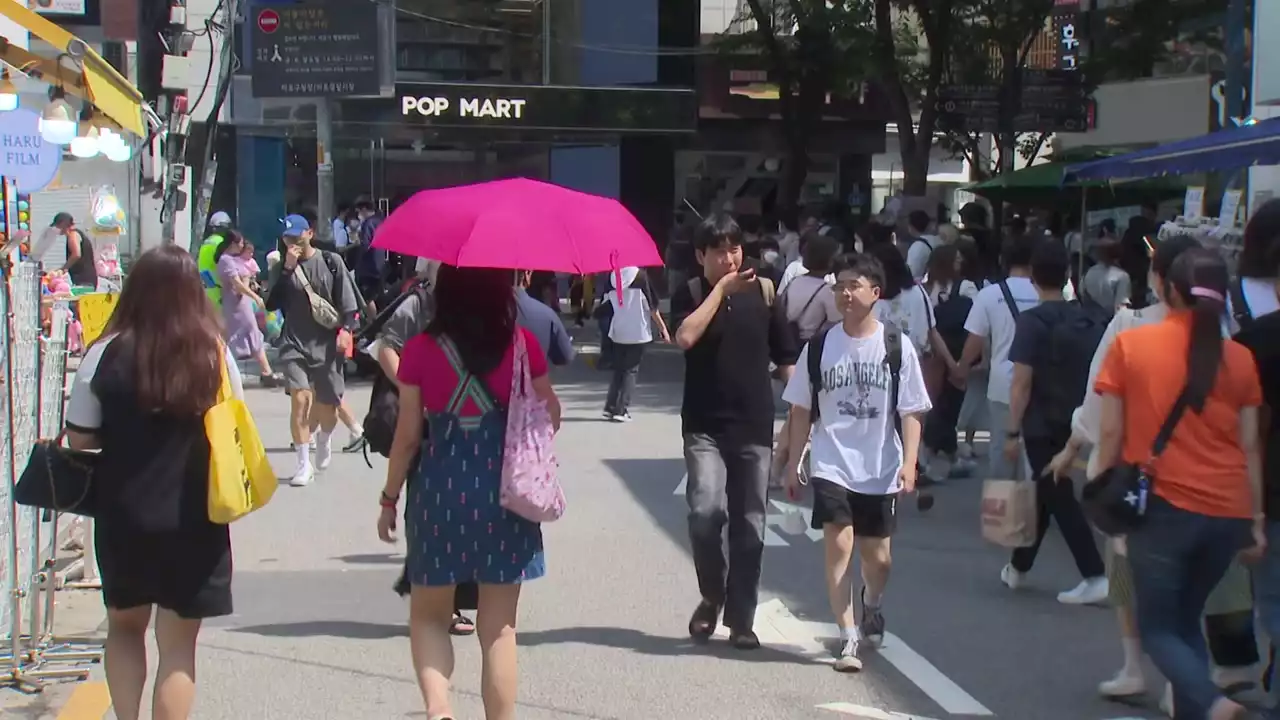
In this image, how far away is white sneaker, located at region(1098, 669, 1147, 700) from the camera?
19.9 ft

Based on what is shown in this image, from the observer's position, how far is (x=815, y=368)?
6520 mm

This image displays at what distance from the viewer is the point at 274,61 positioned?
885 inches

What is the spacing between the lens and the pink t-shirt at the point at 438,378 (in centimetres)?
Result: 501

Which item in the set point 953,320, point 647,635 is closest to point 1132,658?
point 647,635

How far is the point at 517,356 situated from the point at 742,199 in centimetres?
2573

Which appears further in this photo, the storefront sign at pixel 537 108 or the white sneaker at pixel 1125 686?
the storefront sign at pixel 537 108

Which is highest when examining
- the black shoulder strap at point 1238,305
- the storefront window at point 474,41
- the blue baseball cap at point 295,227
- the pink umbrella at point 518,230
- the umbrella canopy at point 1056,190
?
the storefront window at point 474,41

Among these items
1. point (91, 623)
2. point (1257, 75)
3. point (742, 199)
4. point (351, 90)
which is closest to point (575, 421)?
point (1257, 75)

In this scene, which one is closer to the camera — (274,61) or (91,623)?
(91,623)

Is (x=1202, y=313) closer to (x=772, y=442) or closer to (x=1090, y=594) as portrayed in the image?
(x=772, y=442)

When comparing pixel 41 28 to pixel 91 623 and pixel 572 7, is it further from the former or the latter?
pixel 572 7

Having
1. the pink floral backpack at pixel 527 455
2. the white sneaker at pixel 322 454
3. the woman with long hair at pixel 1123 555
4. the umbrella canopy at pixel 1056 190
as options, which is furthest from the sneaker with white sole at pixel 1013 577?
the umbrella canopy at pixel 1056 190

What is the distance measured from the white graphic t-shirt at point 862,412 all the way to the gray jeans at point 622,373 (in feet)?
25.6

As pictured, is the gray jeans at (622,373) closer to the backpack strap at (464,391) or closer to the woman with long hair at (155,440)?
the backpack strap at (464,391)
